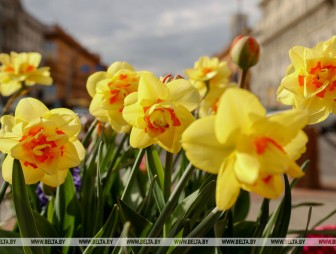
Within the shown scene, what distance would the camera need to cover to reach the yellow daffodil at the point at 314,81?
1.41ft

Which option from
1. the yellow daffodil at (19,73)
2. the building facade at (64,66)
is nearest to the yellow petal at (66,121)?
the yellow daffodil at (19,73)

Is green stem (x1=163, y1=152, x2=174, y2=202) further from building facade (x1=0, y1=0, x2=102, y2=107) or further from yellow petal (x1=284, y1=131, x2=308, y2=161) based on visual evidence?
building facade (x1=0, y1=0, x2=102, y2=107)

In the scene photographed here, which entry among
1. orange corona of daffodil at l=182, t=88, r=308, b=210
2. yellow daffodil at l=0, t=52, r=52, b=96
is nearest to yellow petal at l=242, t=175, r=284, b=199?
orange corona of daffodil at l=182, t=88, r=308, b=210

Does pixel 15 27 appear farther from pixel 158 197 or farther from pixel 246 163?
pixel 246 163

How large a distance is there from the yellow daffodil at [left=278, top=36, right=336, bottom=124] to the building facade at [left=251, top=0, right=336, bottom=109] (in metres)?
18.8

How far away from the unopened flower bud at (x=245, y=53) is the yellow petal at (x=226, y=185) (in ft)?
1.02

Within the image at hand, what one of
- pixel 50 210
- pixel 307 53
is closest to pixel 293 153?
pixel 307 53

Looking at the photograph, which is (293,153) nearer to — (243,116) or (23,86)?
(243,116)

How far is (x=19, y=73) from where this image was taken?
908 millimetres

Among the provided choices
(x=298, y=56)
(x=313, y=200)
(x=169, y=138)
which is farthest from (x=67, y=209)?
(x=313, y=200)

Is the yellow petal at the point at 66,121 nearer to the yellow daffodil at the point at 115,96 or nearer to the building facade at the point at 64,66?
the yellow daffodil at the point at 115,96

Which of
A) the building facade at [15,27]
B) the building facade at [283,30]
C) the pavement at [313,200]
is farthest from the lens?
the building facade at [15,27]

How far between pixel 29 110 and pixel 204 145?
21 centimetres

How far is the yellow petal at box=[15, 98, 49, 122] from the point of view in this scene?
416mm
